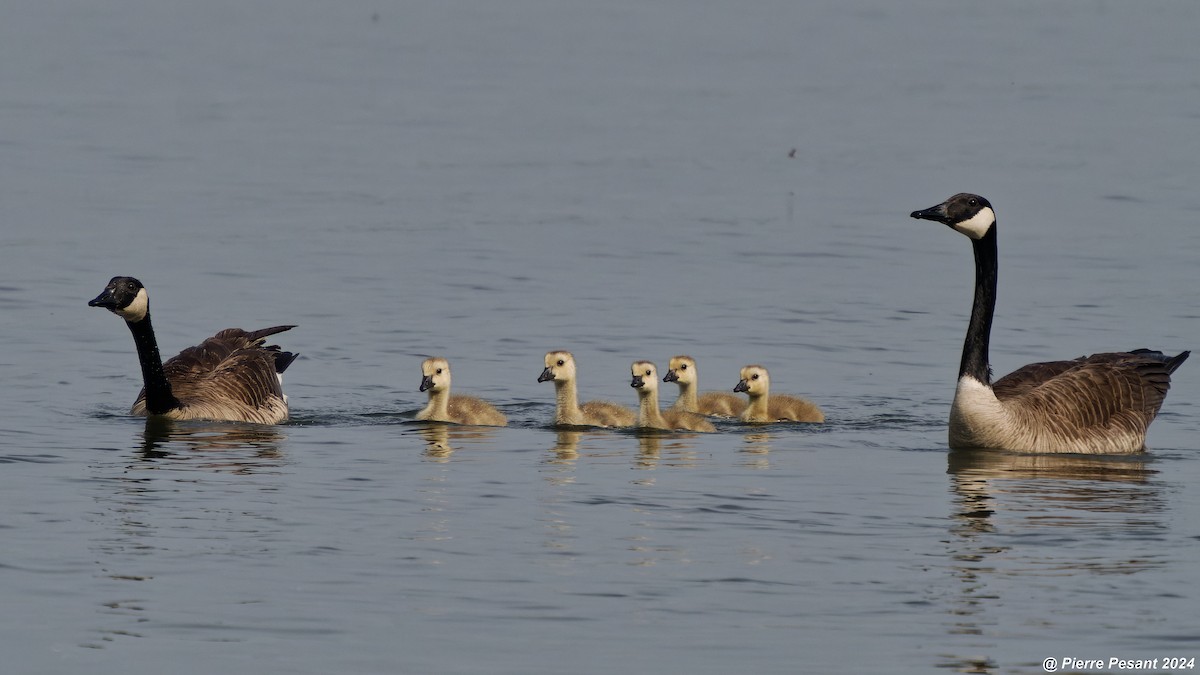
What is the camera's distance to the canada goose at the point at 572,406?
1556 cm

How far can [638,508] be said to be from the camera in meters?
12.3

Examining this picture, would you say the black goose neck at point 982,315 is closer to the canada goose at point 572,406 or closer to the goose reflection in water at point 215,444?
the canada goose at point 572,406

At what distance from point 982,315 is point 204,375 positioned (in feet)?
20.6

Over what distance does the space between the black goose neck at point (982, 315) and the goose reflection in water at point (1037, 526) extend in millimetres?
605

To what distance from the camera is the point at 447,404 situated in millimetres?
15656

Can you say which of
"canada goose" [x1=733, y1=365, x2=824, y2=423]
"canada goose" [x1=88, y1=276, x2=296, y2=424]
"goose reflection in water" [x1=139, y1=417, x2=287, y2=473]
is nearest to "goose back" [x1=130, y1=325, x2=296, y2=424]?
"canada goose" [x1=88, y1=276, x2=296, y2=424]

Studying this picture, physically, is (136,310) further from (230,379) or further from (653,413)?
(653,413)

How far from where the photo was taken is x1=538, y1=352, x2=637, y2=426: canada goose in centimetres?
1556

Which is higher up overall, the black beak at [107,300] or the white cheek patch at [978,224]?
the white cheek patch at [978,224]

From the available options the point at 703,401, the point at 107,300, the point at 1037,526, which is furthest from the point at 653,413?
the point at 1037,526

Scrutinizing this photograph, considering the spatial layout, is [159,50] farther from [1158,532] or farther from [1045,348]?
[1158,532]

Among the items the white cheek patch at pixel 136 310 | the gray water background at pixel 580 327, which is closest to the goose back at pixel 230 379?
the gray water background at pixel 580 327

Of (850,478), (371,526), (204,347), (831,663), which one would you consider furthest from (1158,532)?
(204,347)

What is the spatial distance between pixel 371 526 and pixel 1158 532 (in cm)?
459
